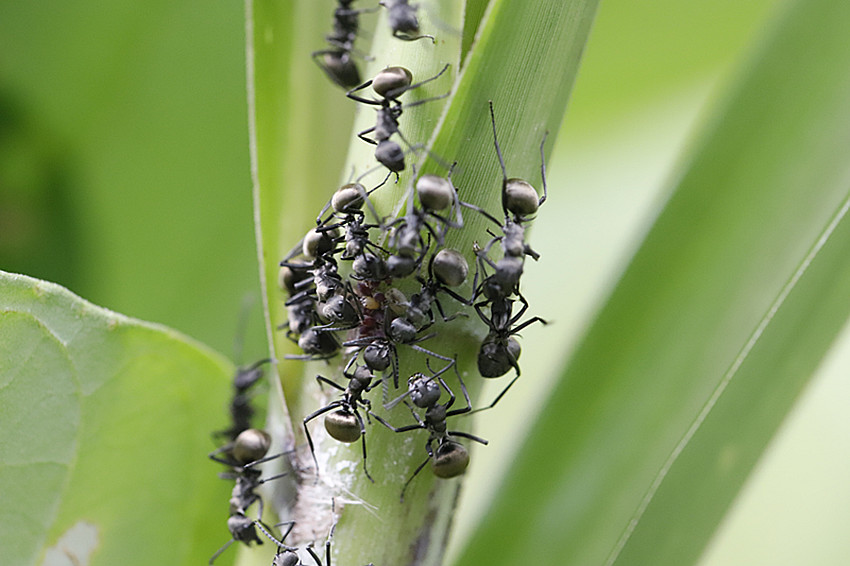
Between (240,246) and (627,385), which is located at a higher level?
(627,385)

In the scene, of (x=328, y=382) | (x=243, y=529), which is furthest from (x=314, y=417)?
(x=243, y=529)

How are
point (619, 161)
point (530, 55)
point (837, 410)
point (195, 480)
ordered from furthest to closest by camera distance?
point (619, 161) < point (837, 410) < point (195, 480) < point (530, 55)

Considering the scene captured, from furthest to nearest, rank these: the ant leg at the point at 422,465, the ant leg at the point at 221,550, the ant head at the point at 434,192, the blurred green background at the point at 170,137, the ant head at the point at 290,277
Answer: the blurred green background at the point at 170,137 → the ant leg at the point at 221,550 → the ant head at the point at 290,277 → the ant leg at the point at 422,465 → the ant head at the point at 434,192

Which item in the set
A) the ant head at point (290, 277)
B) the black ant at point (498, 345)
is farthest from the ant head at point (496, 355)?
the ant head at point (290, 277)

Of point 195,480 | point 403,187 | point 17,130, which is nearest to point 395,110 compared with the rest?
point 403,187

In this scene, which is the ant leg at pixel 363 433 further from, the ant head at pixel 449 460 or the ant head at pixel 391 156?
the ant head at pixel 391 156

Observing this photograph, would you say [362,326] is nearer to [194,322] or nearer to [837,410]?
[194,322]

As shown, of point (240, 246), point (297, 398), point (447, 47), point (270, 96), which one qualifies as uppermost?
point (447, 47)

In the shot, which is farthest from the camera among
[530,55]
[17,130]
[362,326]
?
[17,130]

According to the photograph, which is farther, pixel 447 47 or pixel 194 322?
pixel 194 322
